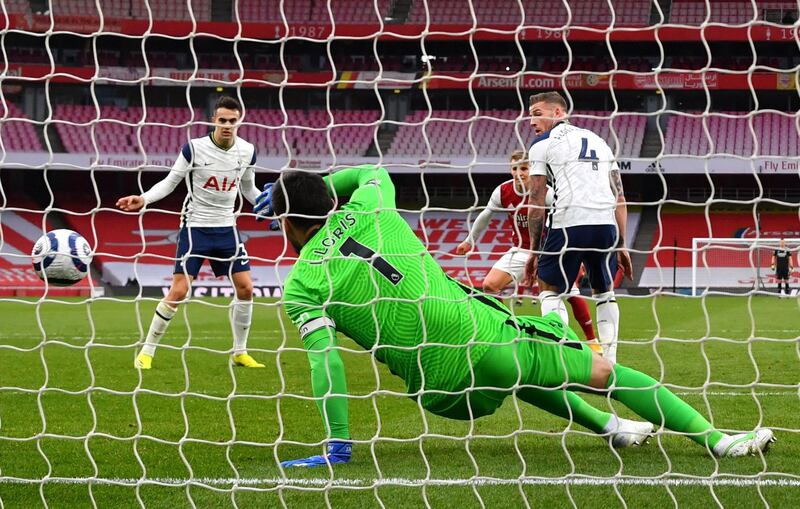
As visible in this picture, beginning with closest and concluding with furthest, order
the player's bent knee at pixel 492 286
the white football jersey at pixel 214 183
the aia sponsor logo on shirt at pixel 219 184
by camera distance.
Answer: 1. the white football jersey at pixel 214 183
2. the aia sponsor logo on shirt at pixel 219 184
3. the player's bent knee at pixel 492 286

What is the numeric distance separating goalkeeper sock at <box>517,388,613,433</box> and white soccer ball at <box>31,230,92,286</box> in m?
2.11

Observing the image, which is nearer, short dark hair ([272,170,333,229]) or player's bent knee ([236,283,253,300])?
short dark hair ([272,170,333,229])

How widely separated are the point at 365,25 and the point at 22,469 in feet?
84.4

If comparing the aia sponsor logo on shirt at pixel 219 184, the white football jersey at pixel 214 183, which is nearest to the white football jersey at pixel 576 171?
the white football jersey at pixel 214 183

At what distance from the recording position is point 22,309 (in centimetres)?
1956

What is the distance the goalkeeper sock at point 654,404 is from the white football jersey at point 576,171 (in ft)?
5.17

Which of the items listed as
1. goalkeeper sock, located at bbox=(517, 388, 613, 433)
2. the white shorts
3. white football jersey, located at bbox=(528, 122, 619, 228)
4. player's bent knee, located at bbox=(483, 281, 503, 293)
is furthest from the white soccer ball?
the white shorts

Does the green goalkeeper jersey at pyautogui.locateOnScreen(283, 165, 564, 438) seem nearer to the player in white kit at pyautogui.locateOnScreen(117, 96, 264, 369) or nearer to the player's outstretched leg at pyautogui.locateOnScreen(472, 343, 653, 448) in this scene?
the player's outstretched leg at pyautogui.locateOnScreen(472, 343, 653, 448)

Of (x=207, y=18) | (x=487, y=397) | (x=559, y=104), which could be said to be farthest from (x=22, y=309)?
(x=487, y=397)

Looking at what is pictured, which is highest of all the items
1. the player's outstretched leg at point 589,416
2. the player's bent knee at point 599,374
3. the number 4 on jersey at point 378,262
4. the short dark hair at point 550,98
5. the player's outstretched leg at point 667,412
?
the number 4 on jersey at point 378,262

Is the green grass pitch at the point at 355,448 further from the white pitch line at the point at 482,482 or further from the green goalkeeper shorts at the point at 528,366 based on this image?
the green goalkeeper shorts at the point at 528,366

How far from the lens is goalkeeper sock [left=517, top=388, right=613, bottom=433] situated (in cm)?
429

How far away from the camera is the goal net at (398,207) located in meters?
4.54

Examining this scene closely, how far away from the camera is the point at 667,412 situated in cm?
417
